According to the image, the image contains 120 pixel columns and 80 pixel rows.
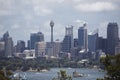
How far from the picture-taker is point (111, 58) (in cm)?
2155

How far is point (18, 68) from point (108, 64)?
177 m

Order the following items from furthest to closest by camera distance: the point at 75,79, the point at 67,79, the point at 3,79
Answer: the point at 75,79, the point at 3,79, the point at 67,79

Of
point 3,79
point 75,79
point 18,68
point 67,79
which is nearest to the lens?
point 67,79

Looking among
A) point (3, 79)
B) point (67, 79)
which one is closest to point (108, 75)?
point (67, 79)

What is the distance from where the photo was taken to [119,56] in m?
21.3

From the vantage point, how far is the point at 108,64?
2177cm

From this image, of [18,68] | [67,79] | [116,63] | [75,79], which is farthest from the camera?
[18,68]

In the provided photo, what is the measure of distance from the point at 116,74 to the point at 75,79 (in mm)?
111497

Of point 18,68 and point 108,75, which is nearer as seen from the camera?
point 108,75

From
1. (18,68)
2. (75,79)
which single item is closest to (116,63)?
(75,79)

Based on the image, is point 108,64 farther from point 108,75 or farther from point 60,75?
point 60,75

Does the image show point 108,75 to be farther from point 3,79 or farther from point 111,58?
point 3,79

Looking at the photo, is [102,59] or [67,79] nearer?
[102,59]

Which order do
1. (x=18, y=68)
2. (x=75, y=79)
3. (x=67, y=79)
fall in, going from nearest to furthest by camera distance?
(x=67, y=79), (x=75, y=79), (x=18, y=68)
